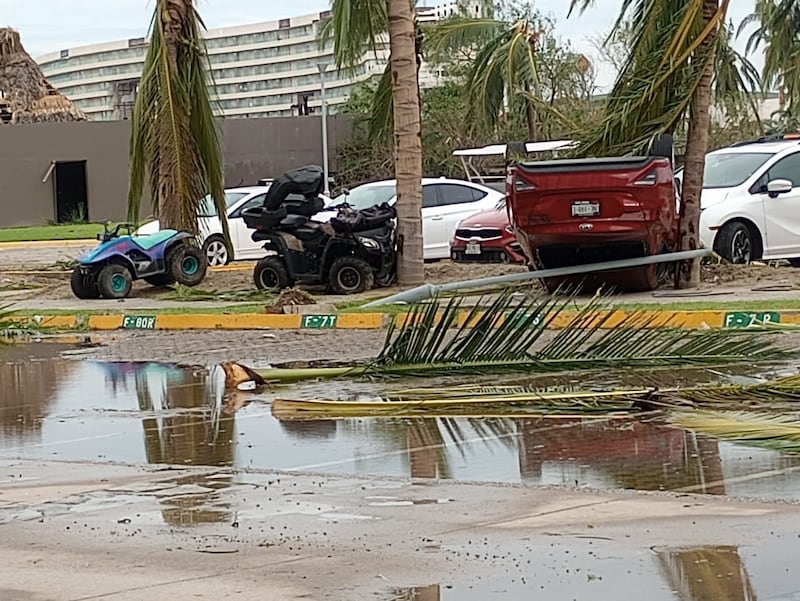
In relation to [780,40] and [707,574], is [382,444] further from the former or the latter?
[780,40]

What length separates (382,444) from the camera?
334 inches

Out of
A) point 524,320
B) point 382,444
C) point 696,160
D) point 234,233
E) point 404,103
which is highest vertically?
point 404,103

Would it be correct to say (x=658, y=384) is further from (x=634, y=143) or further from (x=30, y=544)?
(x=634, y=143)

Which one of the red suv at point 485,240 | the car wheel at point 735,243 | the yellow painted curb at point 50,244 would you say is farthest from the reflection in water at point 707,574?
the yellow painted curb at point 50,244

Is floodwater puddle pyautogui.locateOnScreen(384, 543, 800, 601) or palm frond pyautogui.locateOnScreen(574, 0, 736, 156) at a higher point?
palm frond pyautogui.locateOnScreen(574, 0, 736, 156)

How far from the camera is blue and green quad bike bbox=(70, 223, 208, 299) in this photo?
19.4 metres

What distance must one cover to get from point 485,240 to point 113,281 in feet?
17.2

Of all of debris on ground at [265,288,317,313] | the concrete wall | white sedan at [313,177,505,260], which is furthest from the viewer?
the concrete wall

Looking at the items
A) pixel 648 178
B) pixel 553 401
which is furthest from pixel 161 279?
pixel 553 401

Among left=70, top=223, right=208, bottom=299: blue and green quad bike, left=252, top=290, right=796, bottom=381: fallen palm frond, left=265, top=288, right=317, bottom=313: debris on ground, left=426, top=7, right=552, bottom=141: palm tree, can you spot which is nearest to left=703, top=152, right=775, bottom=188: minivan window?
left=265, top=288, right=317, bottom=313: debris on ground

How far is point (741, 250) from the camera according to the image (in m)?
19.1

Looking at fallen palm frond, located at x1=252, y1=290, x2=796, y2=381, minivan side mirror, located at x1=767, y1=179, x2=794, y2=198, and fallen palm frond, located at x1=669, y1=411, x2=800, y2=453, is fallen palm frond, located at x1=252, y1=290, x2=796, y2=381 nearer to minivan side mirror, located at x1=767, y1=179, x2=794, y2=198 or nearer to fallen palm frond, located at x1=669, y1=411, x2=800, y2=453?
fallen palm frond, located at x1=669, y1=411, x2=800, y2=453

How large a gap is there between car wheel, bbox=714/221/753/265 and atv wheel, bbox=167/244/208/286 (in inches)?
273

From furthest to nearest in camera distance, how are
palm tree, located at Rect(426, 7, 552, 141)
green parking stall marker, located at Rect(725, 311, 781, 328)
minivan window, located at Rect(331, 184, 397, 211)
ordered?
1. palm tree, located at Rect(426, 7, 552, 141)
2. minivan window, located at Rect(331, 184, 397, 211)
3. green parking stall marker, located at Rect(725, 311, 781, 328)
